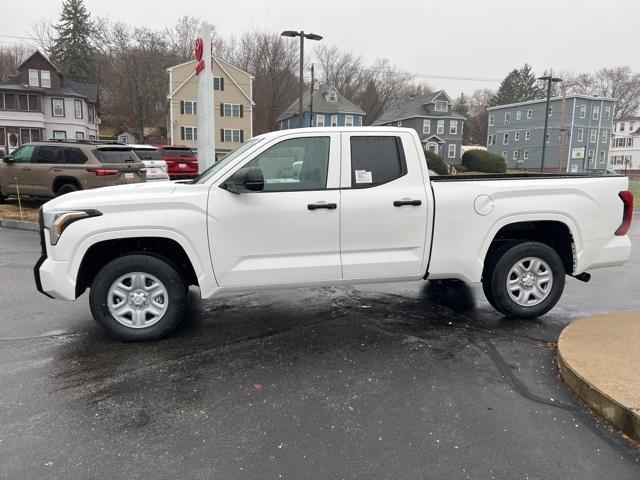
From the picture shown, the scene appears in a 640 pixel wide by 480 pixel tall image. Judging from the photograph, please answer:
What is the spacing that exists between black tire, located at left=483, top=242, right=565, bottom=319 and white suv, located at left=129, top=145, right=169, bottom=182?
11530 millimetres

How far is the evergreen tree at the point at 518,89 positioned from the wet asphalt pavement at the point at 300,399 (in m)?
96.6

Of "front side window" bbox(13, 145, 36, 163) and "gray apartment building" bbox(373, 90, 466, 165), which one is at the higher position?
"gray apartment building" bbox(373, 90, 466, 165)

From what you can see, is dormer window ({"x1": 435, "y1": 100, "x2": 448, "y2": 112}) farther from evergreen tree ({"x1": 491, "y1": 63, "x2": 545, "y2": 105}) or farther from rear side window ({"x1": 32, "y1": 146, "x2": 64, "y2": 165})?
rear side window ({"x1": 32, "y1": 146, "x2": 64, "y2": 165})

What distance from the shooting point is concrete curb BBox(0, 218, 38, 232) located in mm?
11754

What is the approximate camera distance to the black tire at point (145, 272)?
443 centimetres

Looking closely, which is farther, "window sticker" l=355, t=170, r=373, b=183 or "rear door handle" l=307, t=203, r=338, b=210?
"window sticker" l=355, t=170, r=373, b=183

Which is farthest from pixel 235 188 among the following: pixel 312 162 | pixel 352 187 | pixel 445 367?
pixel 445 367

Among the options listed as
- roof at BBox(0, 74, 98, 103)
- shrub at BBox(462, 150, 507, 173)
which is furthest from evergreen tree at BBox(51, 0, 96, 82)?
shrub at BBox(462, 150, 507, 173)

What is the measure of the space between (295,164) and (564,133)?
200 feet

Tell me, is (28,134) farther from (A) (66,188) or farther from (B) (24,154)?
(A) (66,188)

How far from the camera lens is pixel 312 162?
15.5 feet

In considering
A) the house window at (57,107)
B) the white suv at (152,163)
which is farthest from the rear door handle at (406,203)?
the house window at (57,107)

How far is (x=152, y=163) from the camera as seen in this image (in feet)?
50.4

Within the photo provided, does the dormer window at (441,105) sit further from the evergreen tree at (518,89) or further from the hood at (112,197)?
the hood at (112,197)
